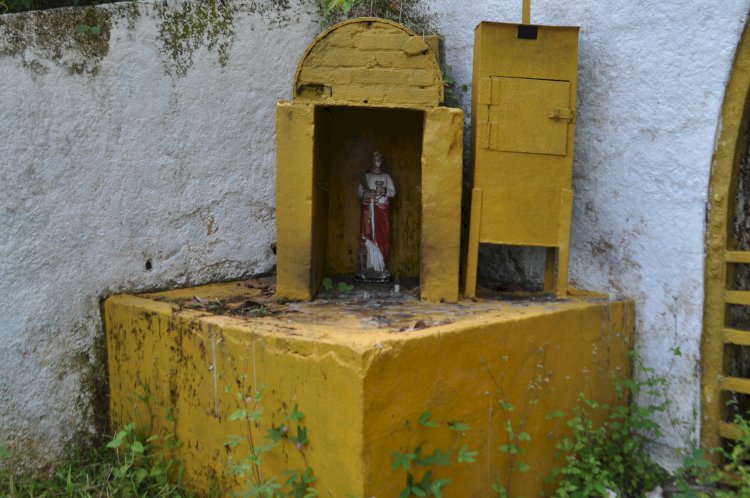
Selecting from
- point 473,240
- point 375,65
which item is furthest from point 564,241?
point 375,65

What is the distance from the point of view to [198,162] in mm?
4293

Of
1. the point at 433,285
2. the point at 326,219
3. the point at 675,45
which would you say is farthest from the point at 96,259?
the point at 675,45

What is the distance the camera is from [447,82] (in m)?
4.38

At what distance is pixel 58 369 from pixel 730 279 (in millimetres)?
3808

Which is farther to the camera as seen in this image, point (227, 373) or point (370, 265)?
point (370, 265)

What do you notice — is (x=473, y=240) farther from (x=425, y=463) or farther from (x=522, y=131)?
(x=425, y=463)

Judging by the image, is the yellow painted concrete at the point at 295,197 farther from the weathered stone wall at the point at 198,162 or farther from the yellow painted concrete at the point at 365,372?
the weathered stone wall at the point at 198,162

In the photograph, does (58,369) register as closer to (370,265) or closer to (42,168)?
(42,168)

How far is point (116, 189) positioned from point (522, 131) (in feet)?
8.02

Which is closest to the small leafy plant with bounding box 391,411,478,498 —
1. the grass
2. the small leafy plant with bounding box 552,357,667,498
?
the small leafy plant with bounding box 552,357,667,498

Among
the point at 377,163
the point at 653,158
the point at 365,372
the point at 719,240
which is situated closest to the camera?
the point at 365,372

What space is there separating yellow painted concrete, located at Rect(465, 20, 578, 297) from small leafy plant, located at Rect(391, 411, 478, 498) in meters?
1.17

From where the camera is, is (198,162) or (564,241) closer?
(564,241)

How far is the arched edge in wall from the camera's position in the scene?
139 inches
